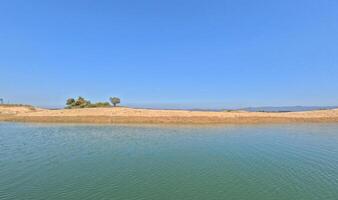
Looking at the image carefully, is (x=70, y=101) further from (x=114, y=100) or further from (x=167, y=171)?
(x=167, y=171)

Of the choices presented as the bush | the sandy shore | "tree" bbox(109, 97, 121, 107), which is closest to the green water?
the sandy shore

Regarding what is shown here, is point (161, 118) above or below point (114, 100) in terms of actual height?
below

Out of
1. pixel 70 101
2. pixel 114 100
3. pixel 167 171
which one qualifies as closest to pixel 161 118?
pixel 167 171

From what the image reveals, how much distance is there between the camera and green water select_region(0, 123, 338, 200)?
1217cm

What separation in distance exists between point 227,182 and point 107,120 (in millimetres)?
39311

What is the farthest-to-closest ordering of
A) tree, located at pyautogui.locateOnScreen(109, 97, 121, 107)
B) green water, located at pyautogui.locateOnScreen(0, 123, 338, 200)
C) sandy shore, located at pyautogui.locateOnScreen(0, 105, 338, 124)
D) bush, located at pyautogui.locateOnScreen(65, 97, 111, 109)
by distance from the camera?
tree, located at pyautogui.locateOnScreen(109, 97, 121, 107) < bush, located at pyautogui.locateOnScreen(65, 97, 111, 109) < sandy shore, located at pyautogui.locateOnScreen(0, 105, 338, 124) < green water, located at pyautogui.locateOnScreen(0, 123, 338, 200)

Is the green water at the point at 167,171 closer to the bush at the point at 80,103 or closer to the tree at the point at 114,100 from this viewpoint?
the bush at the point at 80,103

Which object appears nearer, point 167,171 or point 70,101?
point 167,171

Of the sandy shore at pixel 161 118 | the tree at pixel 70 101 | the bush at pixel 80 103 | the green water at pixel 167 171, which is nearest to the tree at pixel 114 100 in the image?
the bush at pixel 80 103

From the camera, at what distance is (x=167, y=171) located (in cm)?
1575

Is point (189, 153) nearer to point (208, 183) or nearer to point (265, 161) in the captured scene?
point (265, 161)

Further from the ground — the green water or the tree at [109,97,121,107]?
the tree at [109,97,121,107]

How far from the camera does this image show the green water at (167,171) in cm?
1217

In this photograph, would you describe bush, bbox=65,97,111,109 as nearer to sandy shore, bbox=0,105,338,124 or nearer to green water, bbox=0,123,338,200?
sandy shore, bbox=0,105,338,124
